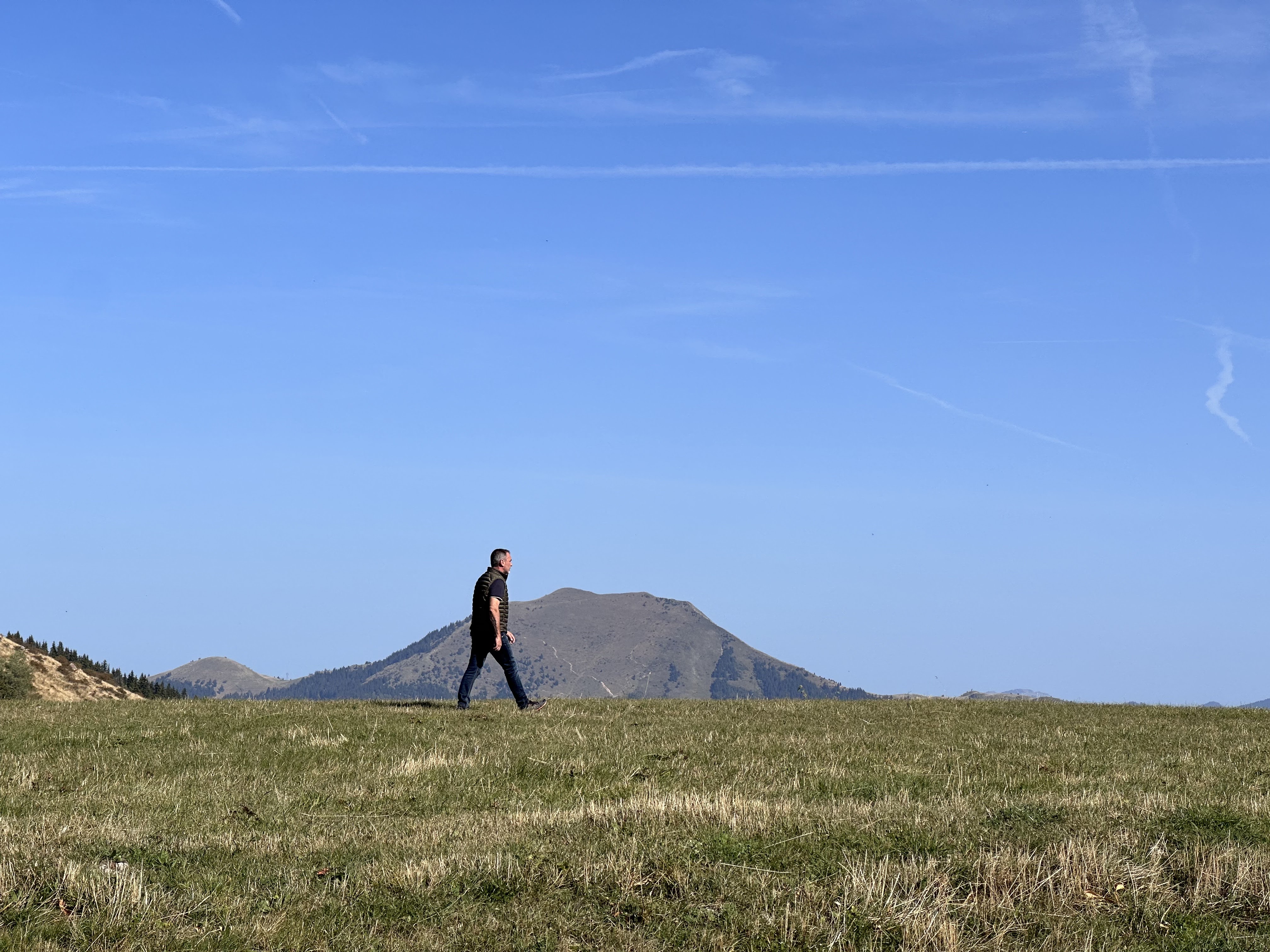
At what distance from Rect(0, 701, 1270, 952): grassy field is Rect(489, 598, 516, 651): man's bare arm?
5.02 m

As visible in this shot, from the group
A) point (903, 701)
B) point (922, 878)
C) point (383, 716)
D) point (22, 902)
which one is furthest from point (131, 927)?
point (903, 701)

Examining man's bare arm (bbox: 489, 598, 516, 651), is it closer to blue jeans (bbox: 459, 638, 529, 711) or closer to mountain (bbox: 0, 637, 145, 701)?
blue jeans (bbox: 459, 638, 529, 711)

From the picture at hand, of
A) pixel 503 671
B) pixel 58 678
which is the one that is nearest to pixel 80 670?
pixel 58 678

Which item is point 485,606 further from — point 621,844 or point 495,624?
point 621,844

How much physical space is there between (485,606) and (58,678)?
3790 centimetres

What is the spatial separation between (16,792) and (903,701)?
20.1 m

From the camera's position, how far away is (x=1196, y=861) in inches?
392

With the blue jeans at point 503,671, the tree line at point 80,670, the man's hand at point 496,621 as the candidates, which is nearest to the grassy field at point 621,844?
the blue jeans at point 503,671

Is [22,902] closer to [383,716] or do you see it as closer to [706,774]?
[706,774]

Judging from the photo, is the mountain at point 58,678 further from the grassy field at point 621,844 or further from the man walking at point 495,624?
the grassy field at point 621,844

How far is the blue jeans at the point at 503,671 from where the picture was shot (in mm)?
23422

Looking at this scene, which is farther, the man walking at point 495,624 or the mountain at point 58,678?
the mountain at point 58,678

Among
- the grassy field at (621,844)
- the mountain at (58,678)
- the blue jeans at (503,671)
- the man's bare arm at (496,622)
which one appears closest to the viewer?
the grassy field at (621,844)

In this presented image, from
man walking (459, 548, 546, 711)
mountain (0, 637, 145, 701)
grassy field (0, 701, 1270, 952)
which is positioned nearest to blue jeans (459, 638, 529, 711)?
man walking (459, 548, 546, 711)
